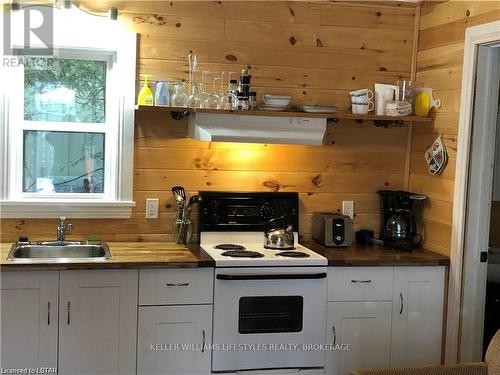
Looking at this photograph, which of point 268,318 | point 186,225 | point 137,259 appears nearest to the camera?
point 137,259

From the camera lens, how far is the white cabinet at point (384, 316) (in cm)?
380

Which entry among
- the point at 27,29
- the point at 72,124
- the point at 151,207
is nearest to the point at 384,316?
the point at 151,207

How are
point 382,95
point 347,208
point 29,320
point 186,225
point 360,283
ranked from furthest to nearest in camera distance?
point 347,208 < point 382,95 < point 186,225 < point 360,283 < point 29,320

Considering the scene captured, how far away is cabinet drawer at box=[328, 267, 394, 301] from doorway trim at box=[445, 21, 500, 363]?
364 mm

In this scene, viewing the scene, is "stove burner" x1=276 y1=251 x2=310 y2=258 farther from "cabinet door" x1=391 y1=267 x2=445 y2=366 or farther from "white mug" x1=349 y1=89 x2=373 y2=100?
"white mug" x1=349 y1=89 x2=373 y2=100

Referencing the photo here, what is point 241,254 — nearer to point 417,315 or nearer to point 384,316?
point 384,316

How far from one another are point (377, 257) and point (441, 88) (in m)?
1.06

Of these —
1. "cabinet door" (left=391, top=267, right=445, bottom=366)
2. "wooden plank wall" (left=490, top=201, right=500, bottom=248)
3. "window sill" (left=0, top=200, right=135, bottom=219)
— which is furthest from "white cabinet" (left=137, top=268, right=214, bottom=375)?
"wooden plank wall" (left=490, top=201, right=500, bottom=248)

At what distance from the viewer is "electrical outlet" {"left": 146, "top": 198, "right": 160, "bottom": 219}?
4074 millimetres

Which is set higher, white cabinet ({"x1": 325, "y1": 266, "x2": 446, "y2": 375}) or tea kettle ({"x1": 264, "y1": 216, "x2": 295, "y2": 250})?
tea kettle ({"x1": 264, "y1": 216, "x2": 295, "y2": 250})

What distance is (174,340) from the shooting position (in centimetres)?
361

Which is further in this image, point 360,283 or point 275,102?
point 275,102

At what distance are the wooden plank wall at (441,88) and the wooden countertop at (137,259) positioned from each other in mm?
1382

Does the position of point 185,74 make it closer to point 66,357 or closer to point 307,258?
point 307,258
